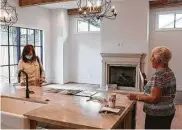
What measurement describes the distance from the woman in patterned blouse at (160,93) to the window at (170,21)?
5.33 m

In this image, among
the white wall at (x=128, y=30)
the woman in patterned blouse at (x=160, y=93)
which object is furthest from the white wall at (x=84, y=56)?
the woman in patterned blouse at (x=160, y=93)

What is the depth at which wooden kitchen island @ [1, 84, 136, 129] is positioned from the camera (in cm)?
148

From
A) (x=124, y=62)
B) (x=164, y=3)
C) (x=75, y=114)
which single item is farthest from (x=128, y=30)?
(x=75, y=114)

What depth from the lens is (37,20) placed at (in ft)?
23.3

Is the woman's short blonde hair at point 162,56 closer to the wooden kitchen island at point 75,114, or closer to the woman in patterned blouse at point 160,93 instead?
the woman in patterned blouse at point 160,93

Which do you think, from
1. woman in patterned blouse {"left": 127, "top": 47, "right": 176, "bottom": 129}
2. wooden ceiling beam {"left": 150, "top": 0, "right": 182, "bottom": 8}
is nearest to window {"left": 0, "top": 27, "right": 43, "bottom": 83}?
wooden ceiling beam {"left": 150, "top": 0, "right": 182, "bottom": 8}

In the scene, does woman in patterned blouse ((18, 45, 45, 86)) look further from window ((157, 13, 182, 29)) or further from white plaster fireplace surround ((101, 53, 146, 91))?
window ((157, 13, 182, 29))

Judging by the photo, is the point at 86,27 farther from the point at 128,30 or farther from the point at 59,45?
the point at 128,30

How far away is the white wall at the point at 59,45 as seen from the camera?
299 inches

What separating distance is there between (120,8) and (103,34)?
1.01 m

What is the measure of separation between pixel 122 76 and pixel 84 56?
187 centimetres

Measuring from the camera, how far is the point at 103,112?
1.69 m

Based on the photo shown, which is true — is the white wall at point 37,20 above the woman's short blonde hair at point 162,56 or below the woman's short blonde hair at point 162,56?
above

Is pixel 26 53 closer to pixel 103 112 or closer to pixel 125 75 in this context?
pixel 103 112
